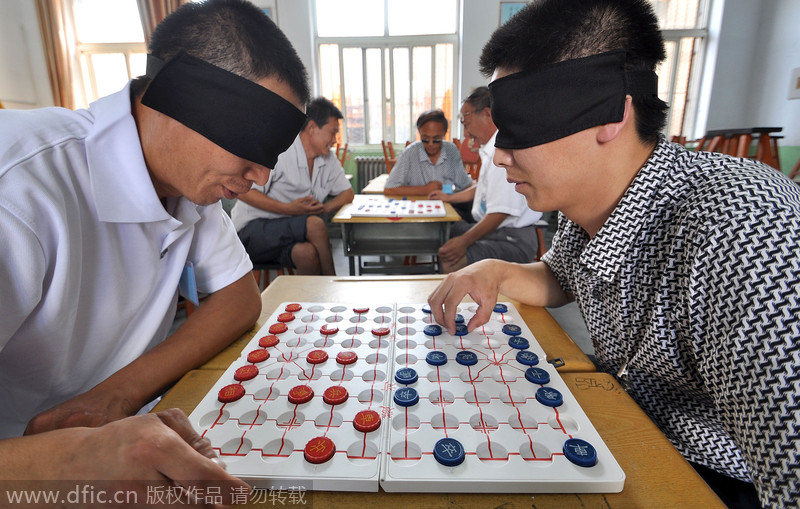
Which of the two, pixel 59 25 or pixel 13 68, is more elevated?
pixel 59 25

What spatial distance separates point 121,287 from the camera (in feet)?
2.62

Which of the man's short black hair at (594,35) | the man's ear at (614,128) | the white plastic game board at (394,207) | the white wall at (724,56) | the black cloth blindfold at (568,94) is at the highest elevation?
the white wall at (724,56)

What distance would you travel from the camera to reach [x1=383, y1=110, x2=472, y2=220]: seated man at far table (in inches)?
141

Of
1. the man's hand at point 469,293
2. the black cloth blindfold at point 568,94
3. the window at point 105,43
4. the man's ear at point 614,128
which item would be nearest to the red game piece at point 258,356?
the man's hand at point 469,293

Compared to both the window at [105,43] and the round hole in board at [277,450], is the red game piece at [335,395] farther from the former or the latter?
the window at [105,43]

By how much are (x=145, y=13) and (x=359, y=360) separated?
22.7 ft

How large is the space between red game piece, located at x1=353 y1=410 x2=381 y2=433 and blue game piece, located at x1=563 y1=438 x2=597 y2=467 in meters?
0.24

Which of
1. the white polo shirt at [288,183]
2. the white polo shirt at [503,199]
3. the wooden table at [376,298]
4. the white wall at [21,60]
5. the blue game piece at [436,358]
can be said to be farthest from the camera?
the white wall at [21,60]

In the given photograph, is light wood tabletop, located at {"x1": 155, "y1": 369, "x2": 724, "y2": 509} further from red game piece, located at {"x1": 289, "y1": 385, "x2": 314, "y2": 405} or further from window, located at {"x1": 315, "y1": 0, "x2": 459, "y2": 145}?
window, located at {"x1": 315, "y1": 0, "x2": 459, "y2": 145}

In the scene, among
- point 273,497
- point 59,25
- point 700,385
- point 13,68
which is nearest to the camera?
point 273,497

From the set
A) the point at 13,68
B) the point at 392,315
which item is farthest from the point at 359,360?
the point at 13,68

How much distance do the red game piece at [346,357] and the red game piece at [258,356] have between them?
13 cm

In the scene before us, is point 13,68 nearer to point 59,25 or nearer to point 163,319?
point 59,25

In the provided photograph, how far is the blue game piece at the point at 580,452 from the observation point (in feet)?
1.60
